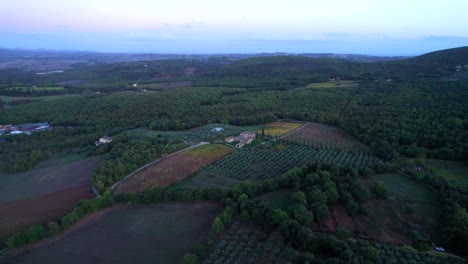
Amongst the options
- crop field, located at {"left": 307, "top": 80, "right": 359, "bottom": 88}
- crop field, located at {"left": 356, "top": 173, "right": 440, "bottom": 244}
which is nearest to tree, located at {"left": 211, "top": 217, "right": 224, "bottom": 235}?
crop field, located at {"left": 356, "top": 173, "right": 440, "bottom": 244}

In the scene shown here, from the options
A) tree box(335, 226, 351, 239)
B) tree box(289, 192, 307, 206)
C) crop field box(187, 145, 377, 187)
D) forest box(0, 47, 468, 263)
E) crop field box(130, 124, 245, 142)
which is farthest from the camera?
crop field box(130, 124, 245, 142)

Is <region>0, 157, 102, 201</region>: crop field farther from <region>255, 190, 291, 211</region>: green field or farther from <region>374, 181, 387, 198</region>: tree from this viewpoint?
<region>374, 181, 387, 198</region>: tree

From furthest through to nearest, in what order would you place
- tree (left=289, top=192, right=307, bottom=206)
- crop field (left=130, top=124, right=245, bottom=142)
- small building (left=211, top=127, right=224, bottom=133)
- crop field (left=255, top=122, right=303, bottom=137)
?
1. small building (left=211, top=127, right=224, bottom=133)
2. crop field (left=255, top=122, right=303, bottom=137)
3. crop field (left=130, top=124, right=245, bottom=142)
4. tree (left=289, top=192, right=307, bottom=206)

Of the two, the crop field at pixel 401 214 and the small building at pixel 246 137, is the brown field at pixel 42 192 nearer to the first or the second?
the small building at pixel 246 137

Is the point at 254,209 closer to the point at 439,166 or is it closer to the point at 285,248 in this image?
the point at 285,248

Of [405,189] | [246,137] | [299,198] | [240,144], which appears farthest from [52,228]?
[405,189]

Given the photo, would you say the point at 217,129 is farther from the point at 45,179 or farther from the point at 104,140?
the point at 45,179
